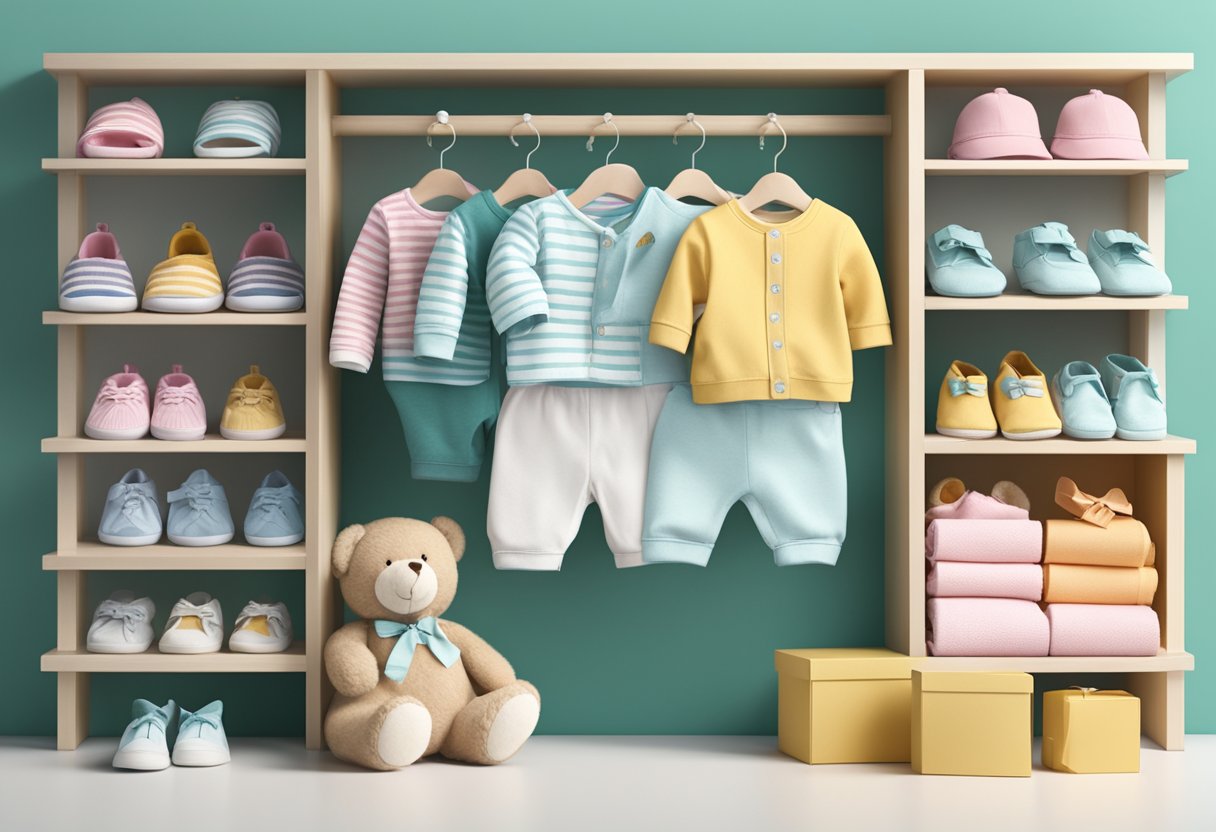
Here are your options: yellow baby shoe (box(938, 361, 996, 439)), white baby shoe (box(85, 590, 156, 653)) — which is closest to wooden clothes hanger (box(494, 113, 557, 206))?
yellow baby shoe (box(938, 361, 996, 439))

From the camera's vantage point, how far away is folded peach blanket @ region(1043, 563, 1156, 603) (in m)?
2.61

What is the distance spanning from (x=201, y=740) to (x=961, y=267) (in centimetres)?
191

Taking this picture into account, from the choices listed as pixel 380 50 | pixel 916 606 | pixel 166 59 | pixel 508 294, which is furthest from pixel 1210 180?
pixel 166 59

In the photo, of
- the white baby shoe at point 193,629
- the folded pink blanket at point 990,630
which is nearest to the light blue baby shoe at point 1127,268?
the folded pink blanket at point 990,630

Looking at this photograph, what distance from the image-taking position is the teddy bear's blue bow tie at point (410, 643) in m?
2.50

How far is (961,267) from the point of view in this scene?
2.62 m

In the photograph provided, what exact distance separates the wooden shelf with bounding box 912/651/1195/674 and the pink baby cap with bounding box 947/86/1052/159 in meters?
1.10

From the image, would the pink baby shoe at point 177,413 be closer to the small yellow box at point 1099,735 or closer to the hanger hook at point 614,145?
the hanger hook at point 614,145

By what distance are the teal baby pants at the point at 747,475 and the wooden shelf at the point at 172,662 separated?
835 millimetres

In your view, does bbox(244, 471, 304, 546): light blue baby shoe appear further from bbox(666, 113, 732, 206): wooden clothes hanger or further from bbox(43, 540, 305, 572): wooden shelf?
bbox(666, 113, 732, 206): wooden clothes hanger

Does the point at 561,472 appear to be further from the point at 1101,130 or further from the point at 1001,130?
the point at 1101,130

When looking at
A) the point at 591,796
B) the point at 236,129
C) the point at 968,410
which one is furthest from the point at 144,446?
the point at 968,410

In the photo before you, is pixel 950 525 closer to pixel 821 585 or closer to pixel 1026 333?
pixel 821 585

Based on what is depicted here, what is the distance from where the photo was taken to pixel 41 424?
2.84 meters
